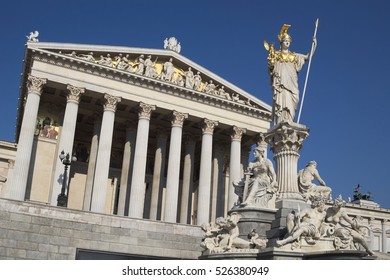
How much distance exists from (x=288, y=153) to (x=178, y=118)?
28.0 metres

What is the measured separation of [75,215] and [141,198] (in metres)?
10.7

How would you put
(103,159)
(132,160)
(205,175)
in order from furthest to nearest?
(132,160), (205,175), (103,159)

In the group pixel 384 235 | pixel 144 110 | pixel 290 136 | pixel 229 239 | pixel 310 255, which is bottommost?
pixel 310 255

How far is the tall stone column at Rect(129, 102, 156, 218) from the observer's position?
36719 millimetres

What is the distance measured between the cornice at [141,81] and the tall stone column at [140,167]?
7.33 feet

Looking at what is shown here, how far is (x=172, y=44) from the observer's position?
144 ft

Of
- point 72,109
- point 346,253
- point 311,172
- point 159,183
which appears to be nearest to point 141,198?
point 159,183

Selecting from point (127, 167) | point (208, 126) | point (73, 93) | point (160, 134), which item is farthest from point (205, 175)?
point (73, 93)

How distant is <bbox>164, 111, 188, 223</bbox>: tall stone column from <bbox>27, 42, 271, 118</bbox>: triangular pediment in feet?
10.7

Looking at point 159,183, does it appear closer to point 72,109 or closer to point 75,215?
point 72,109

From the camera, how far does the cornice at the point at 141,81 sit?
37.0 m

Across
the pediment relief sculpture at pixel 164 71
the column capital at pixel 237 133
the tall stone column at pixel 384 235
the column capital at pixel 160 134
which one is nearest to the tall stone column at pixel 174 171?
the pediment relief sculpture at pixel 164 71

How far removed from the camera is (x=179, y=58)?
42.7m

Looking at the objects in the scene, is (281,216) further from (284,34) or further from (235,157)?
(235,157)
